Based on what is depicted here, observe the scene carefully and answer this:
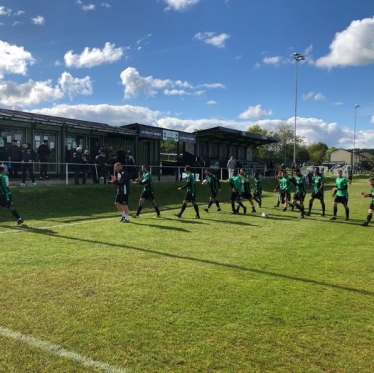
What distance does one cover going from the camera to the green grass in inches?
142

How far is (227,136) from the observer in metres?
33.6

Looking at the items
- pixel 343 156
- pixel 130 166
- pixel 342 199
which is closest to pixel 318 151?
pixel 343 156

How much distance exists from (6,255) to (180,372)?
502 cm

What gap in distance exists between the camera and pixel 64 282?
5.63 m

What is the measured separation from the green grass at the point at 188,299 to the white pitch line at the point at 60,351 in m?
0.05

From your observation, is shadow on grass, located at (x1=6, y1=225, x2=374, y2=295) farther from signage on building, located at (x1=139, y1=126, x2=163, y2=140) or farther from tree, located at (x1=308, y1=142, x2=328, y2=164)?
tree, located at (x1=308, y1=142, x2=328, y2=164)

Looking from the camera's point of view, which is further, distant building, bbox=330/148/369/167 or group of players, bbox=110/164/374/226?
distant building, bbox=330/148/369/167

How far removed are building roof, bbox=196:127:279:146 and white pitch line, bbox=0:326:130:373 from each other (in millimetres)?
27105

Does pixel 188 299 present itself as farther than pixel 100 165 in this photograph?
No

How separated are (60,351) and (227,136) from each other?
101ft

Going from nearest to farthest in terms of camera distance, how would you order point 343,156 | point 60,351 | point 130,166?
point 60,351 < point 130,166 < point 343,156

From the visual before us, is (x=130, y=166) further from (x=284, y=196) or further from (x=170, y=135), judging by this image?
(x=284, y=196)

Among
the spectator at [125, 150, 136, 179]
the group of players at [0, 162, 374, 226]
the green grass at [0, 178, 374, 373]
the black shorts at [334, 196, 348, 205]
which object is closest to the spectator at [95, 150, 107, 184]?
the spectator at [125, 150, 136, 179]

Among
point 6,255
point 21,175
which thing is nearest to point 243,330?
point 6,255
